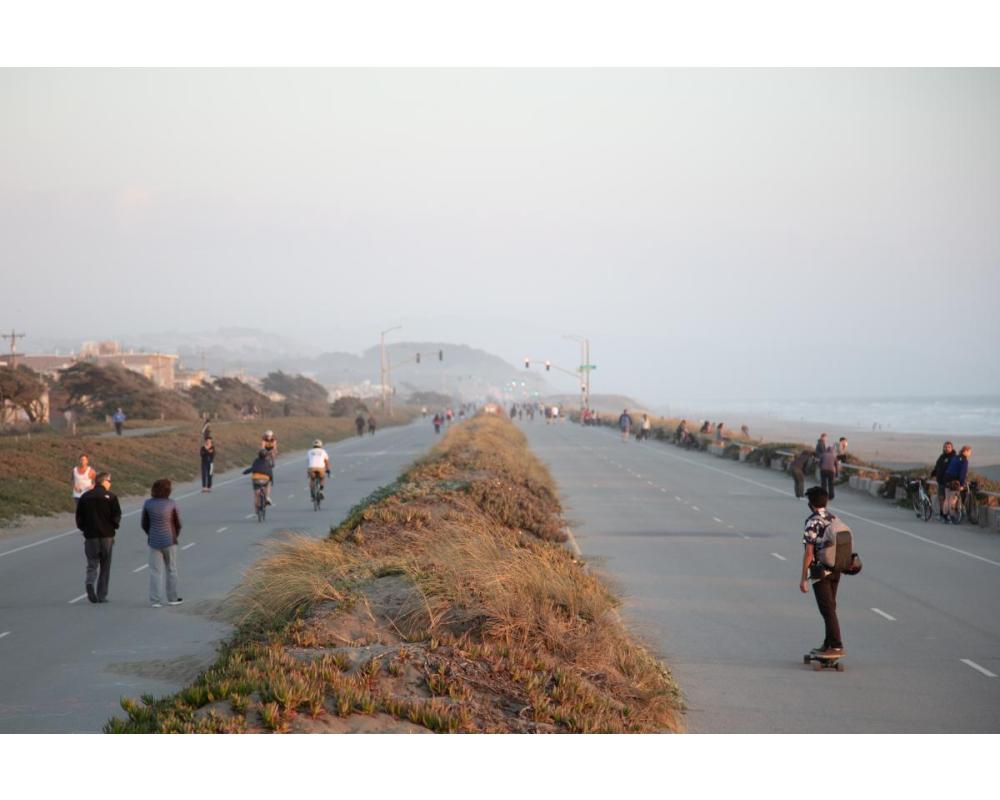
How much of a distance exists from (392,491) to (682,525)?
20.7ft

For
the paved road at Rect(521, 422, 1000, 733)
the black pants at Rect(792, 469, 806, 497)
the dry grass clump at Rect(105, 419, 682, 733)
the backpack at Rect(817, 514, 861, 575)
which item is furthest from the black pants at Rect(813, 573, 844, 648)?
the black pants at Rect(792, 469, 806, 497)

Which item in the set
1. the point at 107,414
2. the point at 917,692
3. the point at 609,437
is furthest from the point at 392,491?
the point at 107,414

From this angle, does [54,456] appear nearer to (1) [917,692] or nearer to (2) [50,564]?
(2) [50,564]

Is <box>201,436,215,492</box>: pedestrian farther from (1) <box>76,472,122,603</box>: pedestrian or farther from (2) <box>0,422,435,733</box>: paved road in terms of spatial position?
(1) <box>76,472,122,603</box>: pedestrian

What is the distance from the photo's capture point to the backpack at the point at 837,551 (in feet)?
38.6

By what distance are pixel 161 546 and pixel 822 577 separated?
8.33 m

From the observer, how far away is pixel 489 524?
18.1 m

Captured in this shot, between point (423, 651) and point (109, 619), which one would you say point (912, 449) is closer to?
point (109, 619)

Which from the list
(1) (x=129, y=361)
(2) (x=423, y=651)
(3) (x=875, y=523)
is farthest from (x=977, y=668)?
(1) (x=129, y=361)

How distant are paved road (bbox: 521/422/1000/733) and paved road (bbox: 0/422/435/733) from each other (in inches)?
192

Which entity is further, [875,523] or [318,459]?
[318,459]

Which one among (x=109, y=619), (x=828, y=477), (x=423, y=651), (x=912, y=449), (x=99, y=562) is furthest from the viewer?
(x=912, y=449)

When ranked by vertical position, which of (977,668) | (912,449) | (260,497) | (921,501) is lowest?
(912,449)

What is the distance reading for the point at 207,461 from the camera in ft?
117
